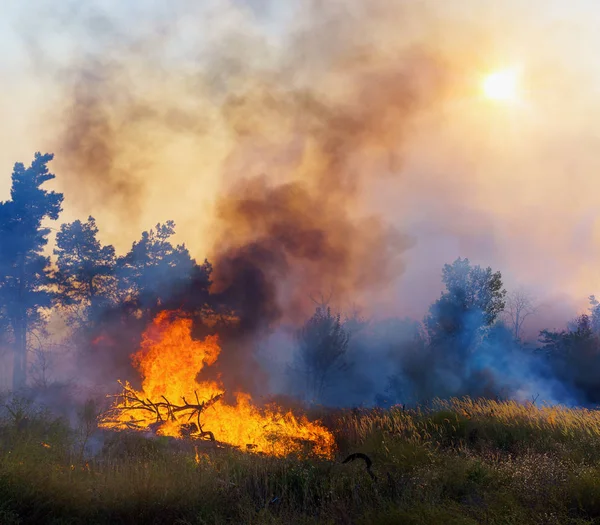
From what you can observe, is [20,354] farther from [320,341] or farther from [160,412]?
[320,341]

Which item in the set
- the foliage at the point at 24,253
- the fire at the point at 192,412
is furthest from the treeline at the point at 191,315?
the fire at the point at 192,412

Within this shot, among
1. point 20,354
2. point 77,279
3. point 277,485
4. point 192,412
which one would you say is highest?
point 77,279

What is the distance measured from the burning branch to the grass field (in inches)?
79.6

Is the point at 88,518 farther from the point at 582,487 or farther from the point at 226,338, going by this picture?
the point at 226,338

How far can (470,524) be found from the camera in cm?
668

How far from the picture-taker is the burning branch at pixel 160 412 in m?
14.7

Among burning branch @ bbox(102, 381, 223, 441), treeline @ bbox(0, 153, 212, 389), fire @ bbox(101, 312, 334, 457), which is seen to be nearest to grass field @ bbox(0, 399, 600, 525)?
burning branch @ bbox(102, 381, 223, 441)

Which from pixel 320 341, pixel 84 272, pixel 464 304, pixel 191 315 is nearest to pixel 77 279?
pixel 84 272

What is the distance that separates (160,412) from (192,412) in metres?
1.19

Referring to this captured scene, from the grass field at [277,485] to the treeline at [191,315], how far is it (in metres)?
17.8

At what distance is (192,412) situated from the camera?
15.5 m

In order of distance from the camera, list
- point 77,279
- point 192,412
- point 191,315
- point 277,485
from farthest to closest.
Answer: point 77,279 → point 191,315 → point 192,412 → point 277,485

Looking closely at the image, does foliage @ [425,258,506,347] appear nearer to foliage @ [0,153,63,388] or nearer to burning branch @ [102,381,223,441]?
burning branch @ [102,381,223,441]

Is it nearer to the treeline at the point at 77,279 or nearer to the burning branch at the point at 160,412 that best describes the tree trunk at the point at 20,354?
the treeline at the point at 77,279
